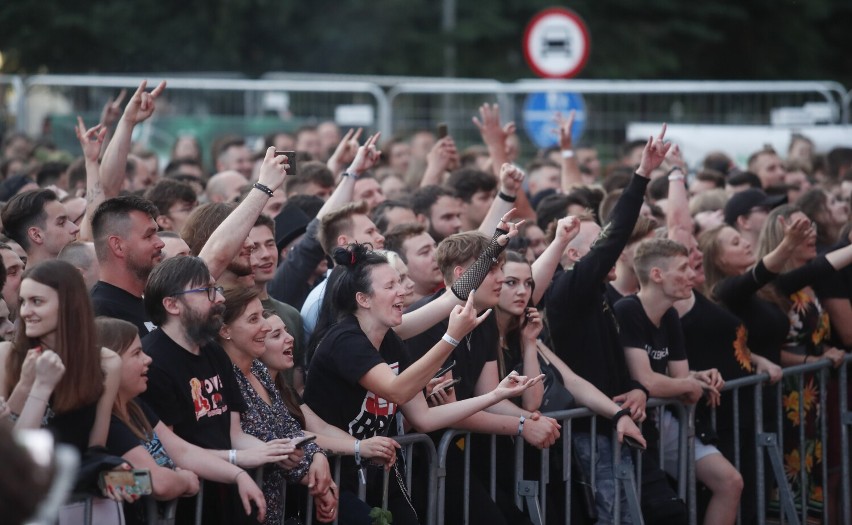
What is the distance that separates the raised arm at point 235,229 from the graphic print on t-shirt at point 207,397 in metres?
0.84

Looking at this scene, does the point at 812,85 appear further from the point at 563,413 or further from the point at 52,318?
the point at 52,318

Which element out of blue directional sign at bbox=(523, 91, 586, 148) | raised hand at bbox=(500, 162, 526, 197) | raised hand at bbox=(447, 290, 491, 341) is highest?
blue directional sign at bbox=(523, 91, 586, 148)

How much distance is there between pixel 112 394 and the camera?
4.67 metres

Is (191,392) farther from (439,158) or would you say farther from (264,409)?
(439,158)

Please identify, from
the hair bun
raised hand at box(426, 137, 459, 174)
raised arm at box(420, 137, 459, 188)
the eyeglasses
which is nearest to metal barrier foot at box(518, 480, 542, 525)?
the hair bun

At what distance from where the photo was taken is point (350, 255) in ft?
19.4

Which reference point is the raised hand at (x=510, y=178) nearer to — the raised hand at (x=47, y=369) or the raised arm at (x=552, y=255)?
the raised arm at (x=552, y=255)

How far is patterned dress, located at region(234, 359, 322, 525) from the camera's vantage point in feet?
17.5

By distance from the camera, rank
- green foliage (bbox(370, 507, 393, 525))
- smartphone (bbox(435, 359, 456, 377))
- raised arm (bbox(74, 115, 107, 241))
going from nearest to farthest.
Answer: green foliage (bbox(370, 507, 393, 525)) < smartphone (bbox(435, 359, 456, 377)) < raised arm (bbox(74, 115, 107, 241))

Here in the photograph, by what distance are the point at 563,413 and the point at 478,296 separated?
2.30 feet

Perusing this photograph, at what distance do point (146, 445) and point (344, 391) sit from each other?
1.10 metres

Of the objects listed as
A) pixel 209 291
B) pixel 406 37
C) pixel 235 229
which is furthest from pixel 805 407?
pixel 406 37

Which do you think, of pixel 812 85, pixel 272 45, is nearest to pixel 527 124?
pixel 812 85

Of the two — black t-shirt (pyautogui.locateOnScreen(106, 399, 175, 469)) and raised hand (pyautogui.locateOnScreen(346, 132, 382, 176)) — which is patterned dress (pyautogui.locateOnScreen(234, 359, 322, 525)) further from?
raised hand (pyautogui.locateOnScreen(346, 132, 382, 176))
